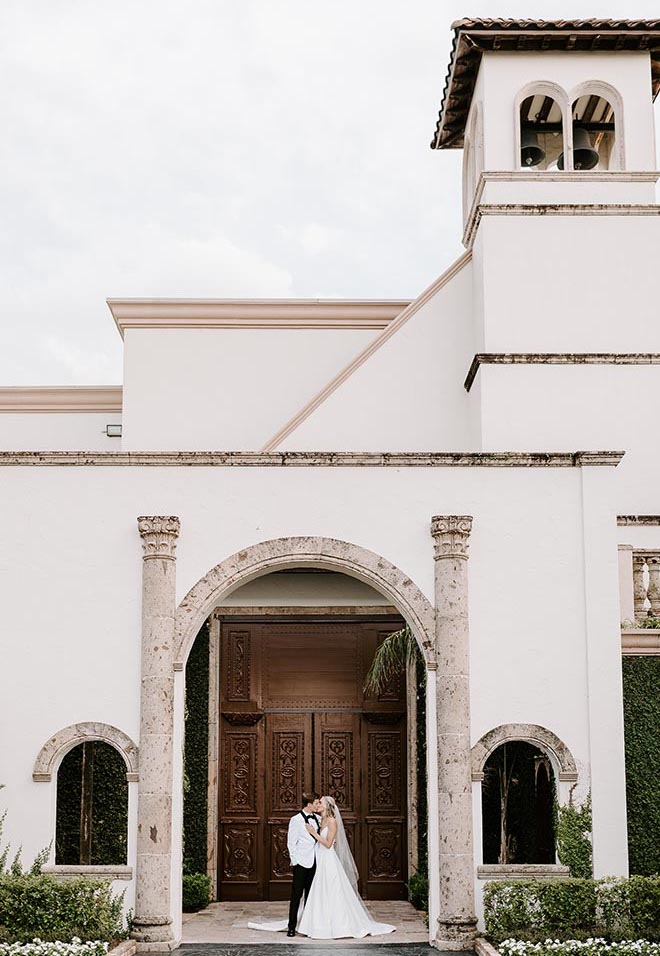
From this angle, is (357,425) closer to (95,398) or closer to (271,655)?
(271,655)

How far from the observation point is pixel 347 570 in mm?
16047

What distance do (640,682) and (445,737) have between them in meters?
2.65

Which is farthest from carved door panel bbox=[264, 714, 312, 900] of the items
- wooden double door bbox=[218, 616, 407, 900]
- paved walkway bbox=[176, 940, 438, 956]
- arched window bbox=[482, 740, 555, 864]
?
paved walkway bbox=[176, 940, 438, 956]

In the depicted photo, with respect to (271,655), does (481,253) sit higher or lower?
higher

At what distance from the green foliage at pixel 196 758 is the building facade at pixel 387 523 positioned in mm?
186

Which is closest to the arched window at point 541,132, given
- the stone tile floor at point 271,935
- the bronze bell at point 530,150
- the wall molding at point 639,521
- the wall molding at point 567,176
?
the bronze bell at point 530,150

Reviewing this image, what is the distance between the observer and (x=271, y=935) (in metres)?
16.1

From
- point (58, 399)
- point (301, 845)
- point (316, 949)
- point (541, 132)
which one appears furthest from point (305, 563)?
point (58, 399)

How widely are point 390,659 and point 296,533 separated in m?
A: 3.49

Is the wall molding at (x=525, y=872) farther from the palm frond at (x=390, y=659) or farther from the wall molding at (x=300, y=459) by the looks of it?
the wall molding at (x=300, y=459)

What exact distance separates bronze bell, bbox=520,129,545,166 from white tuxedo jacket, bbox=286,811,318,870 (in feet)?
36.5

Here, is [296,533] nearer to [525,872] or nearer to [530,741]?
[530,741]

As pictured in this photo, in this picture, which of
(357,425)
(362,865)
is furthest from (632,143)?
(362,865)

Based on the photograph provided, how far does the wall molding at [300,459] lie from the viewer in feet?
52.6
